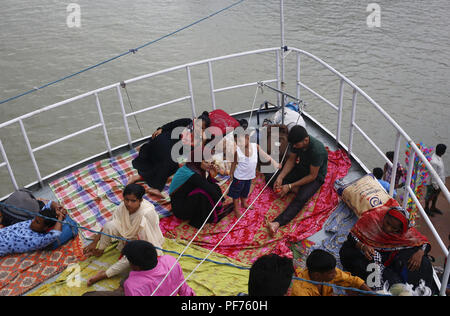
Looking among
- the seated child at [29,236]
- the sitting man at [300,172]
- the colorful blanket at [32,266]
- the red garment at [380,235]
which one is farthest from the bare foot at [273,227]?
the seated child at [29,236]

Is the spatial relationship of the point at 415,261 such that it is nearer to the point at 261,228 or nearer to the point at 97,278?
the point at 261,228

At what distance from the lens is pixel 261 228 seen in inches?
176

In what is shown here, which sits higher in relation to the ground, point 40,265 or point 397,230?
point 397,230

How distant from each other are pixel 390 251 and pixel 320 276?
914mm

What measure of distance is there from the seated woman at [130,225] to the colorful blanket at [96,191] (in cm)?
57

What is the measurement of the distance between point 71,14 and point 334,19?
10.4 meters

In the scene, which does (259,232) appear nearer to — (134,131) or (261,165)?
(261,165)

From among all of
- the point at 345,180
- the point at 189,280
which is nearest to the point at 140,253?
the point at 189,280

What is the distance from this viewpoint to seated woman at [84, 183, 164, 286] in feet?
12.4

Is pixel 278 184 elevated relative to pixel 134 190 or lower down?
lower down

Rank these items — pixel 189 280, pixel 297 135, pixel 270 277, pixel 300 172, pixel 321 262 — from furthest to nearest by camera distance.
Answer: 1. pixel 300 172
2. pixel 297 135
3. pixel 189 280
4. pixel 321 262
5. pixel 270 277

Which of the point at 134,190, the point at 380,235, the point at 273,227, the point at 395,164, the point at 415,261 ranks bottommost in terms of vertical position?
the point at 273,227

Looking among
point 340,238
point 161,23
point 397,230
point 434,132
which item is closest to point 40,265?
point 340,238

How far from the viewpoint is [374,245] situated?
3672 millimetres
